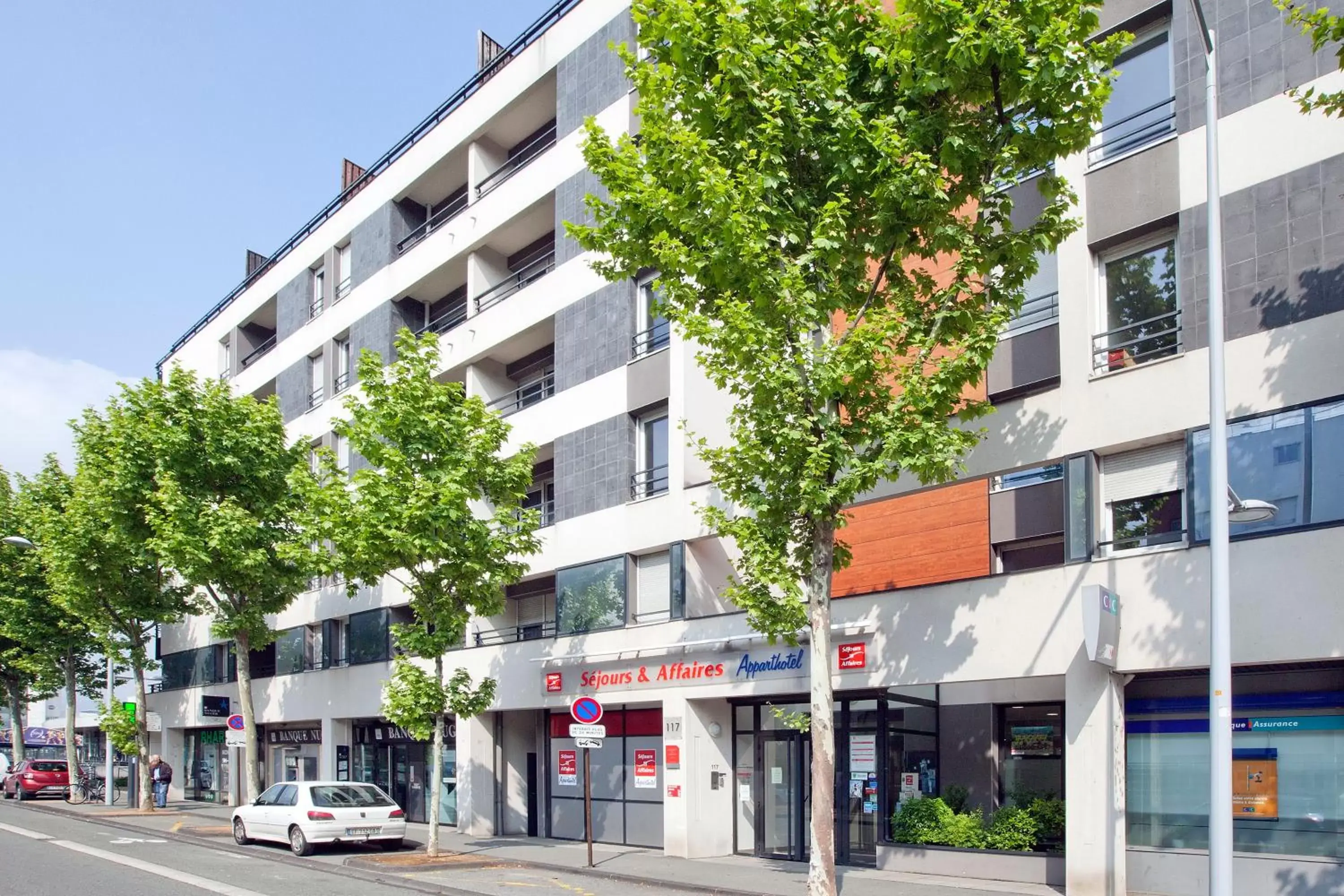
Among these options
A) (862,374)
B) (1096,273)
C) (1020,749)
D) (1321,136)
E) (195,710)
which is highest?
(1321,136)

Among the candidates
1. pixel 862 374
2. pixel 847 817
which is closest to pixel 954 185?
pixel 862 374

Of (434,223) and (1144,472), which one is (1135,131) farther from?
(434,223)

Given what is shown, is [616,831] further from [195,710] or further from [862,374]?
[195,710]

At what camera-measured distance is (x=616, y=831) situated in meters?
23.7

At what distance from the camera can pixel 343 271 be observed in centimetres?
3703

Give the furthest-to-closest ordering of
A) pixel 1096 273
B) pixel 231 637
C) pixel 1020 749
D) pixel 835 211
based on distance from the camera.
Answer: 1. pixel 231 637
2. pixel 1020 749
3. pixel 1096 273
4. pixel 835 211

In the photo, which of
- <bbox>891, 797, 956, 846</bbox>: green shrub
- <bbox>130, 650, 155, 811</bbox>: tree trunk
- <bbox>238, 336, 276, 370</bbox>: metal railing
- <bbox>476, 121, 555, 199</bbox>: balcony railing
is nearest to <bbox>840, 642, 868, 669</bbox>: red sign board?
<bbox>891, 797, 956, 846</bbox>: green shrub

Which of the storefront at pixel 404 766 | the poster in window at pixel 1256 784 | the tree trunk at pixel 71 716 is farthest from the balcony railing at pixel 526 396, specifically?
the tree trunk at pixel 71 716

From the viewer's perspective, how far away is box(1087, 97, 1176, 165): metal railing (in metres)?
15.5

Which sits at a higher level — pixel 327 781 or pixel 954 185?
pixel 954 185

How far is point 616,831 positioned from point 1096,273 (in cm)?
1413

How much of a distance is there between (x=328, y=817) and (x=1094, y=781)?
46.6 ft

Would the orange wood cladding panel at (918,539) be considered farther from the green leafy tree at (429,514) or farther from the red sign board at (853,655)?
the green leafy tree at (429,514)

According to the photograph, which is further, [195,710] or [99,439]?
[195,710]
